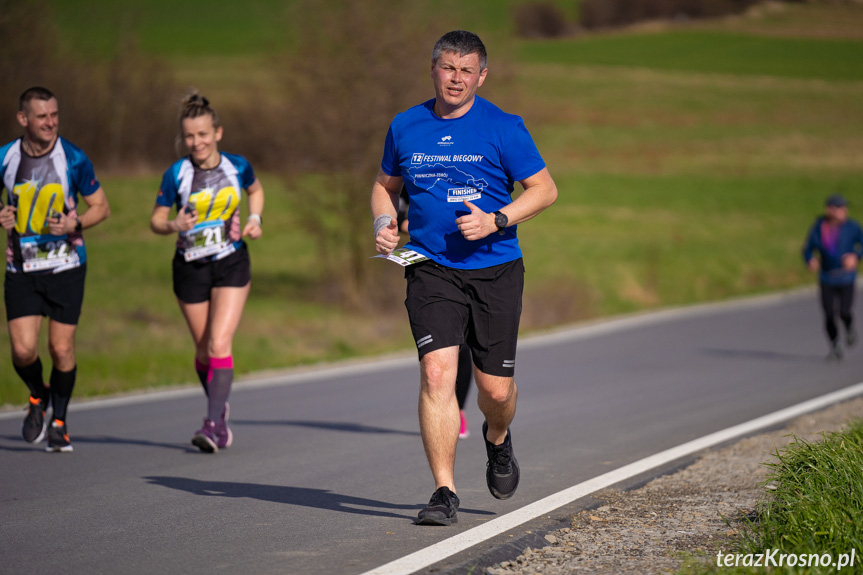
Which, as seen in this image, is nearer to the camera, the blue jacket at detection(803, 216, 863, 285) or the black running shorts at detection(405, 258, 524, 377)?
the black running shorts at detection(405, 258, 524, 377)

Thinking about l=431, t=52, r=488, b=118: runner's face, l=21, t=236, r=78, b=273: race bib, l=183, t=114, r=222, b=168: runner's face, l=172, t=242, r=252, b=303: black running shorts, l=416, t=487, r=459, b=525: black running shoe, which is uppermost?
l=431, t=52, r=488, b=118: runner's face

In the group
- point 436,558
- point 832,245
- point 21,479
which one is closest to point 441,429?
point 436,558

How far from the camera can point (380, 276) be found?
22953 millimetres

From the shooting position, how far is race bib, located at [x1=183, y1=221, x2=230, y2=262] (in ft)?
25.4

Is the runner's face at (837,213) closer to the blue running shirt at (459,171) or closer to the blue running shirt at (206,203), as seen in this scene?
the blue running shirt at (206,203)

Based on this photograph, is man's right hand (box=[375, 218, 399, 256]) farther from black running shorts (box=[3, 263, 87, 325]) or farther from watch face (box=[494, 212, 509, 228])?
black running shorts (box=[3, 263, 87, 325])

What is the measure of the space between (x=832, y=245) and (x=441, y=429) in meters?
9.86

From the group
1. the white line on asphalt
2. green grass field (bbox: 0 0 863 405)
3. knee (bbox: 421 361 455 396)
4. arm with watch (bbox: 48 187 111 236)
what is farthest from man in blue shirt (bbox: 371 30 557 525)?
green grass field (bbox: 0 0 863 405)

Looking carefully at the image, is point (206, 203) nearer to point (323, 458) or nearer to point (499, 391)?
point (323, 458)

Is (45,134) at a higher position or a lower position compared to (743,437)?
higher

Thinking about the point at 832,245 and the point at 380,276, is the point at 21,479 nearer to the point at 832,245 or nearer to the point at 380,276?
the point at 832,245

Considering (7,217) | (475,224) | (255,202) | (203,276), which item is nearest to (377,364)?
(255,202)

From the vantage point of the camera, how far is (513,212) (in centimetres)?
532

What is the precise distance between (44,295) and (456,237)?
3.43 m
